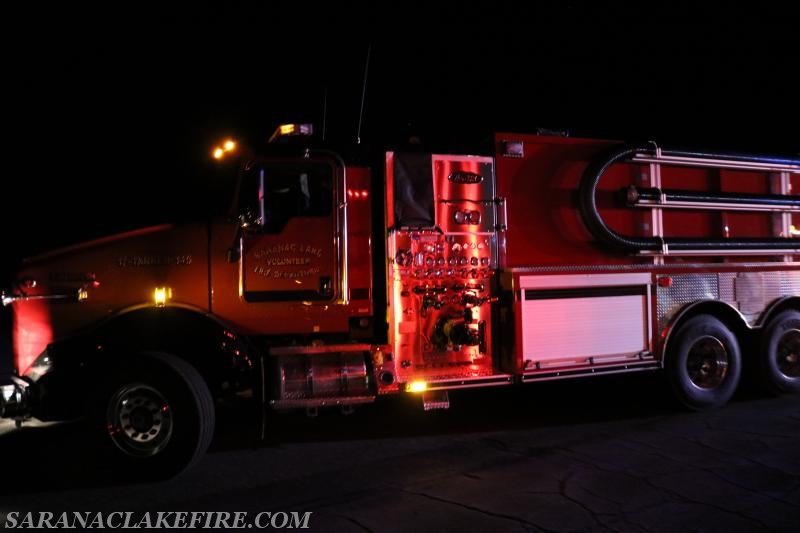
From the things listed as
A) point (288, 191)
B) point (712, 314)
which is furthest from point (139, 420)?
point (712, 314)

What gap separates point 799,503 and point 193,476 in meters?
4.82

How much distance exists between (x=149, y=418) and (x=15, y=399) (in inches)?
44.3

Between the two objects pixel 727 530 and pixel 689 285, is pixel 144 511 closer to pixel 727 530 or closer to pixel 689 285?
pixel 727 530

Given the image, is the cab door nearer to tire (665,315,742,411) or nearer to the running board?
the running board

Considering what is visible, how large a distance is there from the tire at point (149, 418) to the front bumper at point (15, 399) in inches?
25.4

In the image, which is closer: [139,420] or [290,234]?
[139,420]

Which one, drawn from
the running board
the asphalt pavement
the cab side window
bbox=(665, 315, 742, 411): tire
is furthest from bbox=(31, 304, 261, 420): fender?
bbox=(665, 315, 742, 411): tire

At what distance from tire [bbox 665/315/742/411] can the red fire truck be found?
0.08ft

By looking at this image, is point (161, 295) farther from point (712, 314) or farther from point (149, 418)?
point (712, 314)

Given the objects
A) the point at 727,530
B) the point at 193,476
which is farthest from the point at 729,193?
the point at 193,476

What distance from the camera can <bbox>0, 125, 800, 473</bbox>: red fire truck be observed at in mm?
5559

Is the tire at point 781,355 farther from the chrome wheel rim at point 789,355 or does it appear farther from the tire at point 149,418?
the tire at point 149,418

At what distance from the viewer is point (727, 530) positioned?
4.00m

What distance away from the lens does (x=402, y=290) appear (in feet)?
20.4
